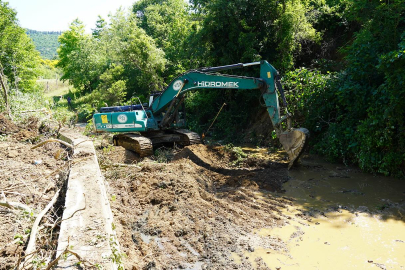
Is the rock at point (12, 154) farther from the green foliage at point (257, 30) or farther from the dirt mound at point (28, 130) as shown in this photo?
the green foliage at point (257, 30)

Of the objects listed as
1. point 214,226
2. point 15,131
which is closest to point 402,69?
point 214,226

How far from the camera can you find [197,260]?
3924mm

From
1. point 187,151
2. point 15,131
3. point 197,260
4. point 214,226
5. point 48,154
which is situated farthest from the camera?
point 15,131

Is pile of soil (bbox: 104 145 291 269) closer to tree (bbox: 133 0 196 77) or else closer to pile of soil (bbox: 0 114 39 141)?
pile of soil (bbox: 0 114 39 141)

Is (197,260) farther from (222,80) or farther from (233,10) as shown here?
(233,10)

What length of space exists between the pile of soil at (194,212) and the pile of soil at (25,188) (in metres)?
0.90

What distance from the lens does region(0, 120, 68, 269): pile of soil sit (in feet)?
11.2

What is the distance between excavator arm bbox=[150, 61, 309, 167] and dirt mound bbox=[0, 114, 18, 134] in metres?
4.25

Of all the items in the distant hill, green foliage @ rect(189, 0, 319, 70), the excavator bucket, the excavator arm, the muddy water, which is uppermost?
the distant hill

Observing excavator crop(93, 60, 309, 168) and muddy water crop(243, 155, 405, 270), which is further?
excavator crop(93, 60, 309, 168)

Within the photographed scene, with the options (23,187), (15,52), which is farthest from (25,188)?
(15,52)

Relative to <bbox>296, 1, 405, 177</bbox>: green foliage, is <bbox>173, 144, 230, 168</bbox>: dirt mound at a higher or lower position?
lower

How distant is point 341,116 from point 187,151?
403 centimetres

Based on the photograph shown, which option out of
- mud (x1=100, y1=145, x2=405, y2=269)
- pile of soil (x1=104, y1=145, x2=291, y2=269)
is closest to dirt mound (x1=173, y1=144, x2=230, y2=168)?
pile of soil (x1=104, y1=145, x2=291, y2=269)
